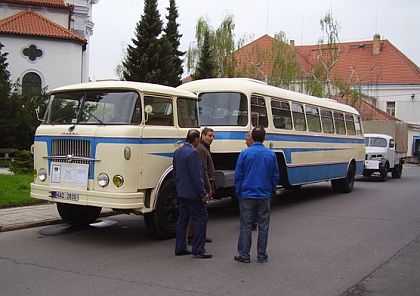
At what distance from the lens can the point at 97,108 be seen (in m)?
8.88

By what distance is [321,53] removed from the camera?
43.8 meters

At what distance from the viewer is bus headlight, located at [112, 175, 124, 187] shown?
829cm

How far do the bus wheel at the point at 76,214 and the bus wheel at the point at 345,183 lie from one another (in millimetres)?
10331

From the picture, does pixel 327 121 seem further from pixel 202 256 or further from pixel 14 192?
pixel 202 256

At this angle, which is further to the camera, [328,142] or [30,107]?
[30,107]

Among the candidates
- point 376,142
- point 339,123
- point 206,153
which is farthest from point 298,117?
point 376,142

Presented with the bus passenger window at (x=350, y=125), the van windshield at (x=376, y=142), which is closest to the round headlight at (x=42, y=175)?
the bus passenger window at (x=350, y=125)

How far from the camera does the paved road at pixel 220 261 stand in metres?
6.42

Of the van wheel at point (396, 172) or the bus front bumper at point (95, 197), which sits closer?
the bus front bumper at point (95, 197)

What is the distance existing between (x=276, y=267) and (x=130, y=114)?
3.38m

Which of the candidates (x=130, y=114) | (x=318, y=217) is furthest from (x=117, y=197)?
(x=318, y=217)

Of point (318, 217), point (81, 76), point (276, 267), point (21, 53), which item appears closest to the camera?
point (276, 267)

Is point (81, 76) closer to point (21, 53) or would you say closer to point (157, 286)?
point (21, 53)

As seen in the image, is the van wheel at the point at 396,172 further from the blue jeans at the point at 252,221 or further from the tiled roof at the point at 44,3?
the tiled roof at the point at 44,3
